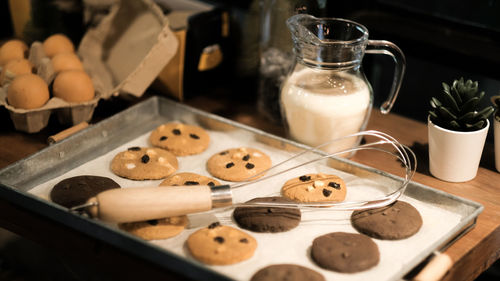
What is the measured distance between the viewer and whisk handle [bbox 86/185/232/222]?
28.8 inches

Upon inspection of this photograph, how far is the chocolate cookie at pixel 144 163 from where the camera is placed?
35.5 inches

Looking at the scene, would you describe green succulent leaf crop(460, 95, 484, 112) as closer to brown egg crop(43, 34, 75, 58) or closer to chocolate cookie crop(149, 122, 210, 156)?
chocolate cookie crop(149, 122, 210, 156)

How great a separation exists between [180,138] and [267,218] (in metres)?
0.27

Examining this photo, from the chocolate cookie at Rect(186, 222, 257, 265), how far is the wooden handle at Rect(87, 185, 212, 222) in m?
0.03

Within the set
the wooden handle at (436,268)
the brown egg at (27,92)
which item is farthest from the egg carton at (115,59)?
the wooden handle at (436,268)

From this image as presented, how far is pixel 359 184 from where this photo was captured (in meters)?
0.89

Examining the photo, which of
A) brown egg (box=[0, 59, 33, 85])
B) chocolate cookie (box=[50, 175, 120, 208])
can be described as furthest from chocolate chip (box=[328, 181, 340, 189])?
brown egg (box=[0, 59, 33, 85])

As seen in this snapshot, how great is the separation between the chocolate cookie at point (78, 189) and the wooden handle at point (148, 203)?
0.30 feet

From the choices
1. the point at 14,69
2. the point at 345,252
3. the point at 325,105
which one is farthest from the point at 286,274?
the point at 14,69

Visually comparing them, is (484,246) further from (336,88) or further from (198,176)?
(198,176)

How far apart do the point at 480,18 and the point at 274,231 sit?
0.70 meters

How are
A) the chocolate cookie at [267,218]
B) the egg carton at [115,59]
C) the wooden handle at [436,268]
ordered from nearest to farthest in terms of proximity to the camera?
the wooden handle at [436,268]
the chocolate cookie at [267,218]
the egg carton at [115,59]

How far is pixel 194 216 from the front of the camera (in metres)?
0.81

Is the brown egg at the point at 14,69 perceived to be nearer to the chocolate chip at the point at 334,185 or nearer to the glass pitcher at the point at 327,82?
the glass pitcher at the point at 327,82
